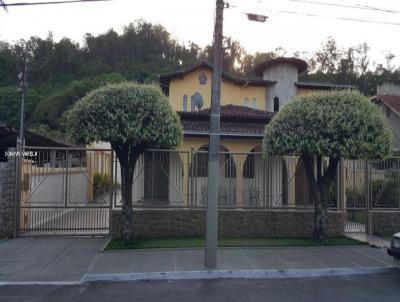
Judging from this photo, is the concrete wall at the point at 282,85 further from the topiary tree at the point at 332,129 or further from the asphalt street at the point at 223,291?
the asphalt street at the point at 223,291

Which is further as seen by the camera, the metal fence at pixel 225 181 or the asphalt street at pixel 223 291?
the metal fence at pixel 225 181

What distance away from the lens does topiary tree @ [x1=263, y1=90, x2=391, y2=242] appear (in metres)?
9.84

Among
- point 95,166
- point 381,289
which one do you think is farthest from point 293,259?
point 95,166

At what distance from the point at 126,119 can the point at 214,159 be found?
2.45 metres

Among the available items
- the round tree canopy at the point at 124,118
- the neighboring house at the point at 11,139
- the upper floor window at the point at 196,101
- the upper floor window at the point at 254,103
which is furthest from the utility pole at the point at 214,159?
the upper floor window at the point at 254,103

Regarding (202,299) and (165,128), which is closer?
(202,299)

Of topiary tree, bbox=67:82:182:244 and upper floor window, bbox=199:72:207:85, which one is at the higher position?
upper floor window, bbox=199:72:207:85

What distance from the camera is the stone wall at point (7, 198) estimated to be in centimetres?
1103

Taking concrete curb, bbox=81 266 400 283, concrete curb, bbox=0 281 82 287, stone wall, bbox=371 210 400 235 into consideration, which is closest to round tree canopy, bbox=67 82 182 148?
concrete curb, bbox=81 266 400 283

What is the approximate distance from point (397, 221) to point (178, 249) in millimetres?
6953

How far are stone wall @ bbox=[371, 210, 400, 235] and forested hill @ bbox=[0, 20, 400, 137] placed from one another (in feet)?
94.9

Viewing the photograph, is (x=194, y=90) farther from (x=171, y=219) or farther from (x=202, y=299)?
(x=202, y=299)

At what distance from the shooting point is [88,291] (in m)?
7.04

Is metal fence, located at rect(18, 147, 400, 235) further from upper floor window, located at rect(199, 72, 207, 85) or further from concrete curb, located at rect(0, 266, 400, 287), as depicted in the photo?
upper floor window, located at rect(199, 72, 207, 85)
